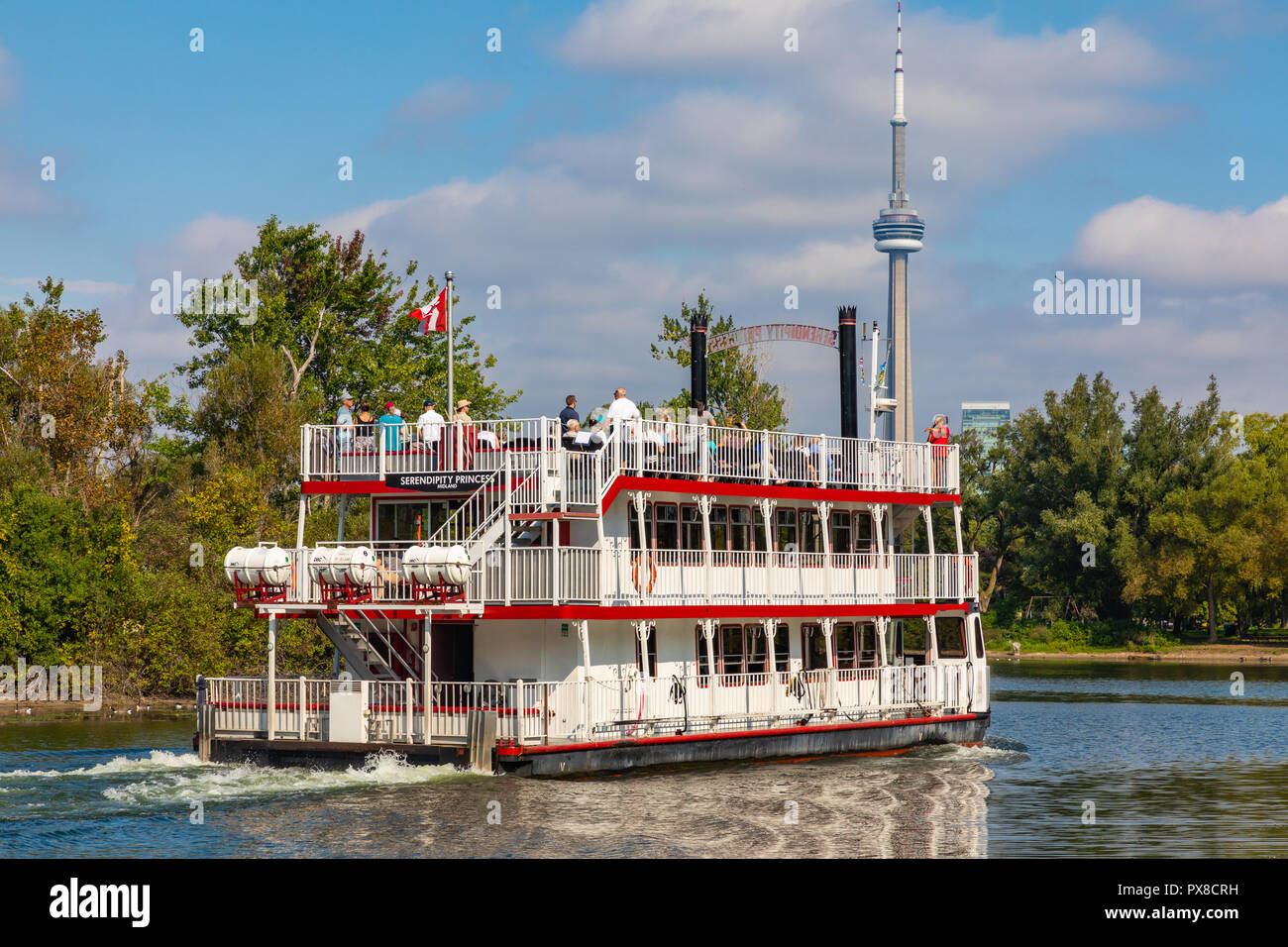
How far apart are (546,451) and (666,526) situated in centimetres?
384

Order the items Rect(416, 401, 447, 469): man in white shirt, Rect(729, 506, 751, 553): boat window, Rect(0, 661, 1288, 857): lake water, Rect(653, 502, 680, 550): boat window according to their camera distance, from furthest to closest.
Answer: Rect(729, 506, 751, 553): boat window → Rect(653, 502, 680, 550): boat window → Rect(416, 401, 447, 469): man in white shirt → Rect(0, 661, 1288, 857): lake water

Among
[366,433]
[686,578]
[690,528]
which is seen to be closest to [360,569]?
[366,433]

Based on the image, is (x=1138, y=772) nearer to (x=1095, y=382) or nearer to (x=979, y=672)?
(x=979, y=672)

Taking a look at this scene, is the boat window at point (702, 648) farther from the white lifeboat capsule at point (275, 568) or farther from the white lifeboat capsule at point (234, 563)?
the white lifeboat capsule at point (234, 563)

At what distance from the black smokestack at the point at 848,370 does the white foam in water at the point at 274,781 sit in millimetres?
17318

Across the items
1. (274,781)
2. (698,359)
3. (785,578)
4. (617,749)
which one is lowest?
(274,781)

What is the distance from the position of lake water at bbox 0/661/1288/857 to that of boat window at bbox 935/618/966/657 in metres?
2.47

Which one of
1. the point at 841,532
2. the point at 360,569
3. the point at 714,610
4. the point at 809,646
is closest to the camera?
the point at 360,569

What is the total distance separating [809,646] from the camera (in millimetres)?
37719

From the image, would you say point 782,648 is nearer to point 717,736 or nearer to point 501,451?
point 717,736

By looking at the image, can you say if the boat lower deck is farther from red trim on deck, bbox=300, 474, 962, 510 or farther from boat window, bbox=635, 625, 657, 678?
red trim on deck, bbox=300, 474, 962, 510

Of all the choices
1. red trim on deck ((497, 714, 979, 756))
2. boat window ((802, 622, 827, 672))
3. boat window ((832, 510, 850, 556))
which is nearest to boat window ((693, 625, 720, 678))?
red trim on deck ((497, 714, 979, 756))

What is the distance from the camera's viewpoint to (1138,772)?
36594 mm

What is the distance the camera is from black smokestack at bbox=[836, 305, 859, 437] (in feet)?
141
